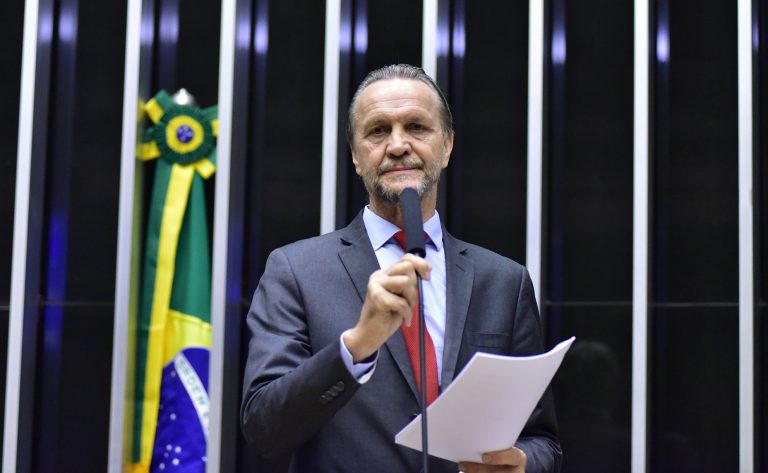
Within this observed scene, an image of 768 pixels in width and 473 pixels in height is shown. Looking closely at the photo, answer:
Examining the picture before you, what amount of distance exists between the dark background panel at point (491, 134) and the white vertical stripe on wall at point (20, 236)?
153cm

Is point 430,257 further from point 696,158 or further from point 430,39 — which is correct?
point 696,158

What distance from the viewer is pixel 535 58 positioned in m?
3.59

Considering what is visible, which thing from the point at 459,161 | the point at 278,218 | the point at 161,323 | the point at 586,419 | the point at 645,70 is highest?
the point at 645,70

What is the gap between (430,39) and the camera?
A: 3545 millimetres

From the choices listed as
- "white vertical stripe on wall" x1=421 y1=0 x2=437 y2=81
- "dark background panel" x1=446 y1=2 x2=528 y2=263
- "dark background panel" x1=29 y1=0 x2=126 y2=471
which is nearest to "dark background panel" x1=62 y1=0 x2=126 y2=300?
"dark background panel" x1=29 y1=0 x2=126 y2=471

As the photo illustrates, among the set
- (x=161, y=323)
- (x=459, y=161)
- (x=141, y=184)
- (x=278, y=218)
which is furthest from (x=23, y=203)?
(x=459, y=161)

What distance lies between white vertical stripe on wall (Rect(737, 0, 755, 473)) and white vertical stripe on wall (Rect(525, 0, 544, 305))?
2.38ft

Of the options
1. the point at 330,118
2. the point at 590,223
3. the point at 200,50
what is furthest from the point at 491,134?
the point at 200,50

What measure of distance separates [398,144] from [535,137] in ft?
6.08

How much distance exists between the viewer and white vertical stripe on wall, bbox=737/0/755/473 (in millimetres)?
3475

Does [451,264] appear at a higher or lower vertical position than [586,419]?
higher

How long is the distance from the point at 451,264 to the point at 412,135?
255 mm

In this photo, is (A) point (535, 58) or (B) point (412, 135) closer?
(B) point (412, 135)

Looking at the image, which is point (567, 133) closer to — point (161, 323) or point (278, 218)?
point (278, 218)
